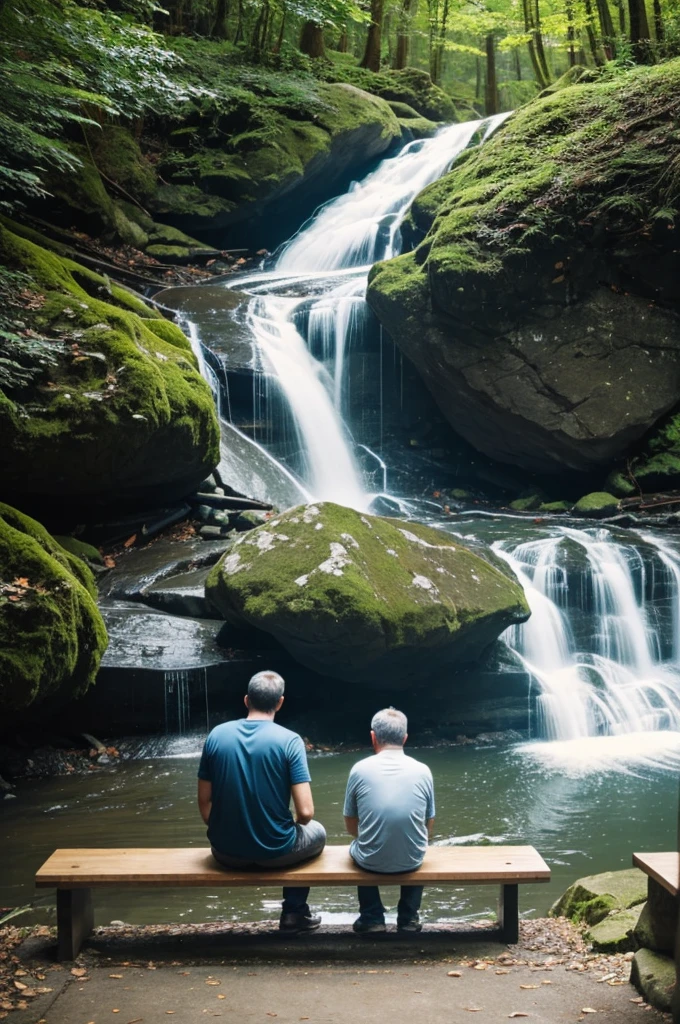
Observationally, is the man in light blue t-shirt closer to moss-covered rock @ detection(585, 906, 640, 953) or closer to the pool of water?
moss-covered rock @ detection(585, 906, 640, 953)

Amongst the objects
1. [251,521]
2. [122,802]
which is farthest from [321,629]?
[251,521]

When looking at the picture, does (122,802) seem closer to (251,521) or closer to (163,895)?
(163,895)

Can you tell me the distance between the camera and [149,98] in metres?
12.6

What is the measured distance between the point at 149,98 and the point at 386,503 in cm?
681

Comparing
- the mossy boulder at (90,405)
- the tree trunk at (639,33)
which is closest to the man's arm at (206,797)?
the mossy boulder at (90,405)

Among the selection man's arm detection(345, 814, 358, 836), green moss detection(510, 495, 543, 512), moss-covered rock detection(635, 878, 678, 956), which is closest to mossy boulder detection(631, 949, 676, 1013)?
moss-covered rock detection(635, 878, 678, 956)

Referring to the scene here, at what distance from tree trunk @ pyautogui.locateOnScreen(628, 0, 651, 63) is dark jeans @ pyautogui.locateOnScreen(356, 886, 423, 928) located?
50.2ft

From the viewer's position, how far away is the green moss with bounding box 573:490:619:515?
519 inches

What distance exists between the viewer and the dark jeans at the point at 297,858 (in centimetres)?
410

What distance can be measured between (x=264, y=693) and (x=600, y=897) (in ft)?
7.19

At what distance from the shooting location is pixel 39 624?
726 cm

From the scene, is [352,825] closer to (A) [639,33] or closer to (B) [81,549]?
(B) [81,549]

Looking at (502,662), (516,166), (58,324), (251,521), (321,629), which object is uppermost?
(516,166)

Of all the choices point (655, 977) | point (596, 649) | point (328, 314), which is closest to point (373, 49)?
point (328, 314)
